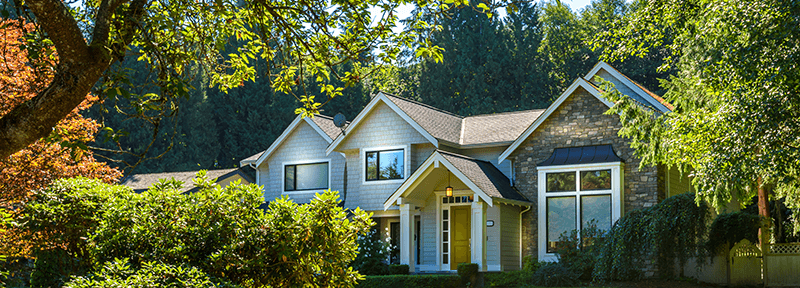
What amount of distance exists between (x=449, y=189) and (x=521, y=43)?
26.3 meters

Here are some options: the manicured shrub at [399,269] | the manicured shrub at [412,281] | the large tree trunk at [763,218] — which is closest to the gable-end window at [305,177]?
the manicured shrub at [399,269]

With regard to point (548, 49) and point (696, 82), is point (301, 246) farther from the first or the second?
point (548, 49)

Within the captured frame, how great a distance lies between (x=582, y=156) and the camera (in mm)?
17938

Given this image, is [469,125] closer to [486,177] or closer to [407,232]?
[486,177]

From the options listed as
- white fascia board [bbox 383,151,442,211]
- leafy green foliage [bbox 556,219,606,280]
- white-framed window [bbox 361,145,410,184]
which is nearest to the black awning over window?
leafy green foliage [bbox 556,219,606,280]

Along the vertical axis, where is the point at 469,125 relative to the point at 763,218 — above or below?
above

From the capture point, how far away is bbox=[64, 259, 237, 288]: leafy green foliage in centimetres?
646

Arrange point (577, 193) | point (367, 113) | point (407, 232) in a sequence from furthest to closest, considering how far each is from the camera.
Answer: point (367, 113) → point (407, 232) → point (577, 193)

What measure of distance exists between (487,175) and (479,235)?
6.26 ft

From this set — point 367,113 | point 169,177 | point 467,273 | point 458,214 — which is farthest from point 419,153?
point 169,177

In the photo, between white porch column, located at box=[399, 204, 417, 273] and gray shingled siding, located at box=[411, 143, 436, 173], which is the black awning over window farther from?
gray shingled siding, located at box=[411, 143, 436, 173]

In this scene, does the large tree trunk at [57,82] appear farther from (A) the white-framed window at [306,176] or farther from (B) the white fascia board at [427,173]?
(A) the white-framed window at [306,176]

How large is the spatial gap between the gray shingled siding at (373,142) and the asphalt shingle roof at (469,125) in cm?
51

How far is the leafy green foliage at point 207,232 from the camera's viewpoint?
7.64 metres
